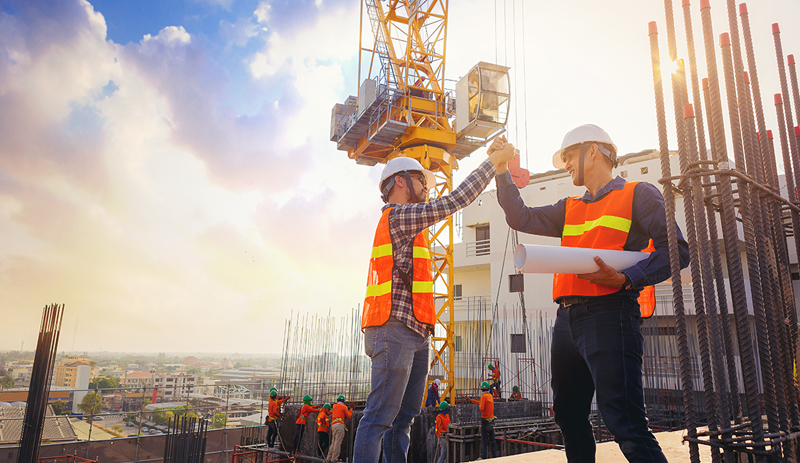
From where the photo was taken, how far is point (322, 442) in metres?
10.5

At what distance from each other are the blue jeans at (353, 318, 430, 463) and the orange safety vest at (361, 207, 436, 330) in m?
0.07

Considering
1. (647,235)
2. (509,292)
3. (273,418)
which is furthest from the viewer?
(509,292)

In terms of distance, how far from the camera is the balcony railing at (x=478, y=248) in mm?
28406

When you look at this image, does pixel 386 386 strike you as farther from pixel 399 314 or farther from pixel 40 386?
pixel 40 386

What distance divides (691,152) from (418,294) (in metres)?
1.39

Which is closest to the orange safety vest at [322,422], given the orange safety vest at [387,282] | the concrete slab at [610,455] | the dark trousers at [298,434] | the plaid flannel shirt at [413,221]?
the dark trousers at [298,434]

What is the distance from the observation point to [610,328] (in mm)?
1828

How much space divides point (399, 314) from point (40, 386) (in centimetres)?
1164

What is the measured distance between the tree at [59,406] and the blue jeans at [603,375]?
56.0 ft

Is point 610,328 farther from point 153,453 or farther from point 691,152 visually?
point 153,453

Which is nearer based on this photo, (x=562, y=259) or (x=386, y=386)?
(x=562, y=259)

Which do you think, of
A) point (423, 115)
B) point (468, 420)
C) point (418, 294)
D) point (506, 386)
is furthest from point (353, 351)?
point (418, 294)

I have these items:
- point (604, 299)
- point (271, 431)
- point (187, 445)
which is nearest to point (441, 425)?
point (271, 431)

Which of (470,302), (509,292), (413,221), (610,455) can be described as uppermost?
(509,292)
